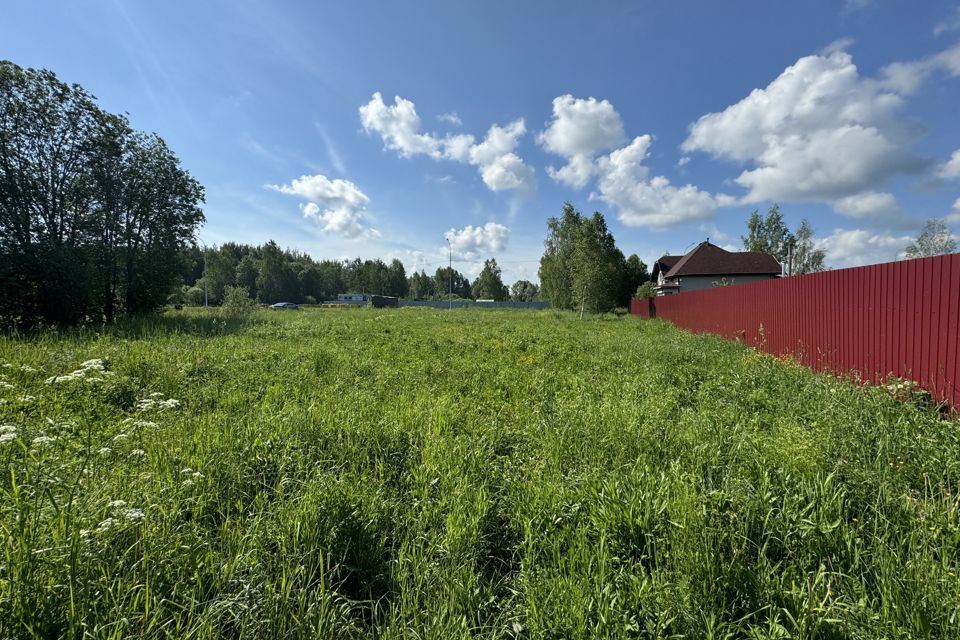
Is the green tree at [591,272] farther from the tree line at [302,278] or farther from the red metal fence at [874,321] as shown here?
the tree line at [302,278]

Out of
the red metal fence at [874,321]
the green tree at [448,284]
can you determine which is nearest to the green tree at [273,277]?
the green tree at [448,284]

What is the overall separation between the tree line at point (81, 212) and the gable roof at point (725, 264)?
42.8m

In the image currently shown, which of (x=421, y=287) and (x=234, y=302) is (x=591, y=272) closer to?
(x=234, y=302)

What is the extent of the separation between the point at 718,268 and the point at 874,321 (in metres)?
37.6

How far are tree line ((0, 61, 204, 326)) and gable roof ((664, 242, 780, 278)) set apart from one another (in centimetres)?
4285

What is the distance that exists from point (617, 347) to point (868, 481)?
7565mm

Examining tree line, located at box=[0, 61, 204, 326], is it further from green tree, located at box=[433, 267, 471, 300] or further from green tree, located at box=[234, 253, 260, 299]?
green tree, located at box=[433, 267, 471, 300]

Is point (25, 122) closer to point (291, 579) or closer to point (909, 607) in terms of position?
point (291, 579)

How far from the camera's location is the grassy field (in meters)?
1.71

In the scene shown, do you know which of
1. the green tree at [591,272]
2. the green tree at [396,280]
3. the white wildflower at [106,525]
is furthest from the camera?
the green tree at [396,280]

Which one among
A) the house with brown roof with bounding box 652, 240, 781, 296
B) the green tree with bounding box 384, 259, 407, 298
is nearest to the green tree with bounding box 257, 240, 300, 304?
the green tree with bounding box 384, 259, 407, 298

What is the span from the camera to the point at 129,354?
6926 millimetres

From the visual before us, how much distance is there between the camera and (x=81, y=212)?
605 inches

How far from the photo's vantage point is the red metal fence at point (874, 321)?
4.28 m
